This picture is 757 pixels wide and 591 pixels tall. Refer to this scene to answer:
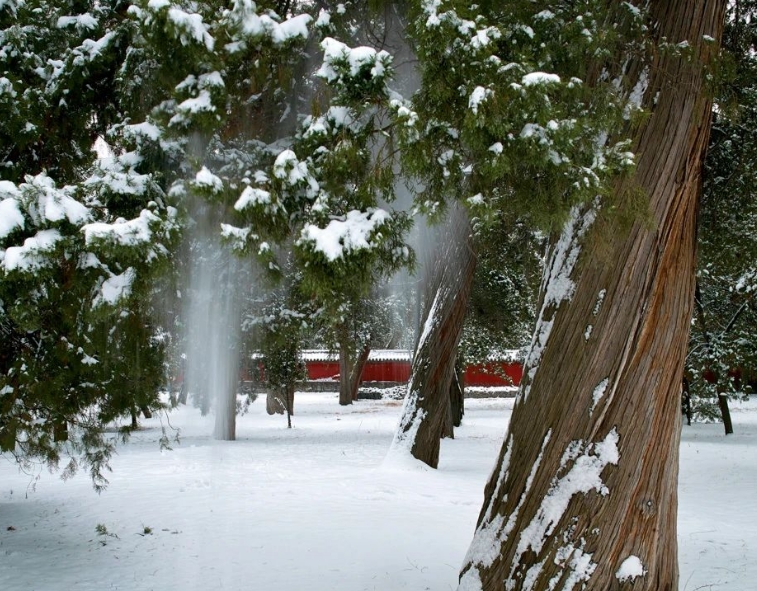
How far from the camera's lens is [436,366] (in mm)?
10914

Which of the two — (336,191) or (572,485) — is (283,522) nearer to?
(572,485)

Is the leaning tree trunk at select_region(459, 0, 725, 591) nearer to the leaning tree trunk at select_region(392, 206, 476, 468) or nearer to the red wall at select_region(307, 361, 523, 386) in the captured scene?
the leaning tree trunk at select_region(392, 206, 476, 468)

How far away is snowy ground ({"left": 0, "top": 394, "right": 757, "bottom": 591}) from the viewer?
19.0 ft

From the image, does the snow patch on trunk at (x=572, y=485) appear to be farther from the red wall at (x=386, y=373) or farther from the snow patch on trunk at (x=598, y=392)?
the red wall at (x=386, y=373)

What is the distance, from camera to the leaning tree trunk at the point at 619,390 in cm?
378

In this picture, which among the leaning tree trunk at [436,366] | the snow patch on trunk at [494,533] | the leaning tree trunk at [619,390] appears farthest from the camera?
the leaning tree trunk at [436,366]

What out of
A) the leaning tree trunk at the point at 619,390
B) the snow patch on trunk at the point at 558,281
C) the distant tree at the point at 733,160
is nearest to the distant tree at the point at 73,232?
the snow patch on trunk at the point at 558,281

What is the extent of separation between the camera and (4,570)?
6012mm

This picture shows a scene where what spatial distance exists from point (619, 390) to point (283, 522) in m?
4.82

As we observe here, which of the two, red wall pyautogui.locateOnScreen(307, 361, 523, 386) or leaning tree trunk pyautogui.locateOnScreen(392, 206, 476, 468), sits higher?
leaning tree trunk pyautogui.locateOnScreen(392, 206, 476, 468)

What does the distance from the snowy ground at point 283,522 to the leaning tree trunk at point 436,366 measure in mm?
540

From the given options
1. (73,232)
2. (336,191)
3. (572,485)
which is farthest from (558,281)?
(73,232)

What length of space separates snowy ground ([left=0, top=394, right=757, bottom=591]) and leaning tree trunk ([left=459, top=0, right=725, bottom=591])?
1938mm

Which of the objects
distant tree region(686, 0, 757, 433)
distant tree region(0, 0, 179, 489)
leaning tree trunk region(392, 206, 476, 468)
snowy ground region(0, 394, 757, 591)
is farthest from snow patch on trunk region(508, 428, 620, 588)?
leaning tree trunk region(392, 206, 476, 468)
